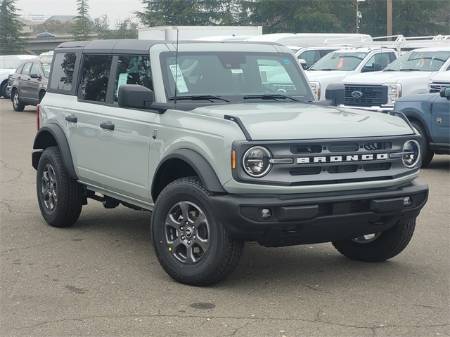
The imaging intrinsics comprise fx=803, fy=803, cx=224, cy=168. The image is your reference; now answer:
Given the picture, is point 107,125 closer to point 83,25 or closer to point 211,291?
point 211,291

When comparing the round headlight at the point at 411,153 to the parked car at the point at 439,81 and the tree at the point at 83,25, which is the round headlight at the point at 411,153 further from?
the tree at the point at 83,25

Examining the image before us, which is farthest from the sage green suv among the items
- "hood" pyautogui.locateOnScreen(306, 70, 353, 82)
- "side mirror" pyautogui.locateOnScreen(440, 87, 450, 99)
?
"hood" pyautogui.locateOnScreen(306, 70, 353, 82)

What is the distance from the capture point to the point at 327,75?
19.5m

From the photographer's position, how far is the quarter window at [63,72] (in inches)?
316

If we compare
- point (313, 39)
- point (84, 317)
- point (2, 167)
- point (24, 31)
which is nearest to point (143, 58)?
point (84, 317)

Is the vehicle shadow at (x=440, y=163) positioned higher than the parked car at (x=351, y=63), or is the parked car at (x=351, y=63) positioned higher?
the parked car at (x=351, y=63)

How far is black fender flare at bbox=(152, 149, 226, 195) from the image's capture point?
5.58m

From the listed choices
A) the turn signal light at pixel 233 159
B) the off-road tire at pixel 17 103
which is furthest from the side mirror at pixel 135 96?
the off-road tire at pixel 17 103

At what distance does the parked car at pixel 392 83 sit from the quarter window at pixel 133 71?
8.76 meters

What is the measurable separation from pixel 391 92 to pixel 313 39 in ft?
43.4

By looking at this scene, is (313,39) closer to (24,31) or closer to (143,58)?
(143,58)

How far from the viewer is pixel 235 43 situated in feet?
23.8

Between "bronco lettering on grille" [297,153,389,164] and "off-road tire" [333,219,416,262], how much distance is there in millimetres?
688

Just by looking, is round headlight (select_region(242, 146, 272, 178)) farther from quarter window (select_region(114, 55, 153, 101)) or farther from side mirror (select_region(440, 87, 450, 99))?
side mirror (select_region(440, 87, 450, 99))
